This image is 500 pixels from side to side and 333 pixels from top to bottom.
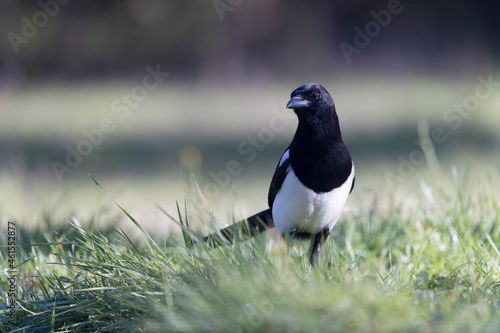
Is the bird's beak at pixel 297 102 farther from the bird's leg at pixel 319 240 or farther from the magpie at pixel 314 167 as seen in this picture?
the bird's leg at pixel 319 240

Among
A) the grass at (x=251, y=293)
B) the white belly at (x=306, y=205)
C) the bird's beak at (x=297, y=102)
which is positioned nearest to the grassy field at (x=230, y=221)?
the grass at (x=251, y=293)

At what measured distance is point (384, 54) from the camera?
25.1ft

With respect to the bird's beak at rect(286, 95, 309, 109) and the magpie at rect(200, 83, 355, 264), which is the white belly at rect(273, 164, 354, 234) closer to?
the magpie at rect(200, 83, 355, 264)

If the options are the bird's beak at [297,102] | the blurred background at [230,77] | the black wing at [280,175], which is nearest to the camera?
the bird's beak at [297,102]

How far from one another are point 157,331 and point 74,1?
218 inches

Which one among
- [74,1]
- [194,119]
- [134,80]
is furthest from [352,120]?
[74,1]

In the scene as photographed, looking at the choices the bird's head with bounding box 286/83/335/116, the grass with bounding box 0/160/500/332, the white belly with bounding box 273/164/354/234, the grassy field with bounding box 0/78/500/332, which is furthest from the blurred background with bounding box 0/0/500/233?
the grass with bounding box 0/160/500/332

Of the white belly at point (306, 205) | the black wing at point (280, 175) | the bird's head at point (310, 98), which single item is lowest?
the white belly at point (306, 205)

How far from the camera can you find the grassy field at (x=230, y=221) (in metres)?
1.82

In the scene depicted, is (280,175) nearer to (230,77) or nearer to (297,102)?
(297,102)

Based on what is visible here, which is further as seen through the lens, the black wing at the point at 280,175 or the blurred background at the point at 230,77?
the blurred background at the point at 230,77

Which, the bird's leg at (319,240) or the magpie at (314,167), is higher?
the magpie at (314,167)

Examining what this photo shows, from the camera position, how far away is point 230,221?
2.84 metres

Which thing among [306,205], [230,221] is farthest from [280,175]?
[230,221]
